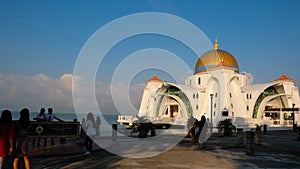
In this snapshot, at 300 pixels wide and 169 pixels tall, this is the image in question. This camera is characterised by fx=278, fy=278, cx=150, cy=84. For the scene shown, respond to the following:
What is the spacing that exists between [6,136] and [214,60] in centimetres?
4752

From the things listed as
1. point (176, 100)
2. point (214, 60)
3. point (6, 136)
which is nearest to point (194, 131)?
point (6, 136)

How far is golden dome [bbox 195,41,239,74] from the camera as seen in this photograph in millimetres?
50656

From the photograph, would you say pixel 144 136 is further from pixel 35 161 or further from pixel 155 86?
pixel 155 86

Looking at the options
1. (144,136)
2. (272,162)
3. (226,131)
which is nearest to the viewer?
(272,162)

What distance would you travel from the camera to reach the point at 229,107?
44.1 m

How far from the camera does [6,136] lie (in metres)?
6.07

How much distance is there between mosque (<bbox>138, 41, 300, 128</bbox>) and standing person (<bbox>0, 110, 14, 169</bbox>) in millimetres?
37770

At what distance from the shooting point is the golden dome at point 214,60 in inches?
1994

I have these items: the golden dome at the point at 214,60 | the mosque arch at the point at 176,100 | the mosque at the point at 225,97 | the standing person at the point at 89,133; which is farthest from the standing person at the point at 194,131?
the golden dome at the point at 214,60

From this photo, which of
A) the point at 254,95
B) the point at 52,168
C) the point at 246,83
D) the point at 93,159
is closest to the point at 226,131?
the point at 93,159

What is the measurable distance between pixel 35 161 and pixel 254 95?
4271 centimetres

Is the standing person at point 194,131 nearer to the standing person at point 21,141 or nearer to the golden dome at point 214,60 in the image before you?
the standing person at point 21,141

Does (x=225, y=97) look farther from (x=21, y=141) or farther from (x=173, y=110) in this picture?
(x=21, y=141)

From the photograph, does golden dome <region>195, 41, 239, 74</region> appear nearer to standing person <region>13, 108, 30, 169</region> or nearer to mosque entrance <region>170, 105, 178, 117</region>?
mosque entrance <region>170, 105, 178, 117</region>
